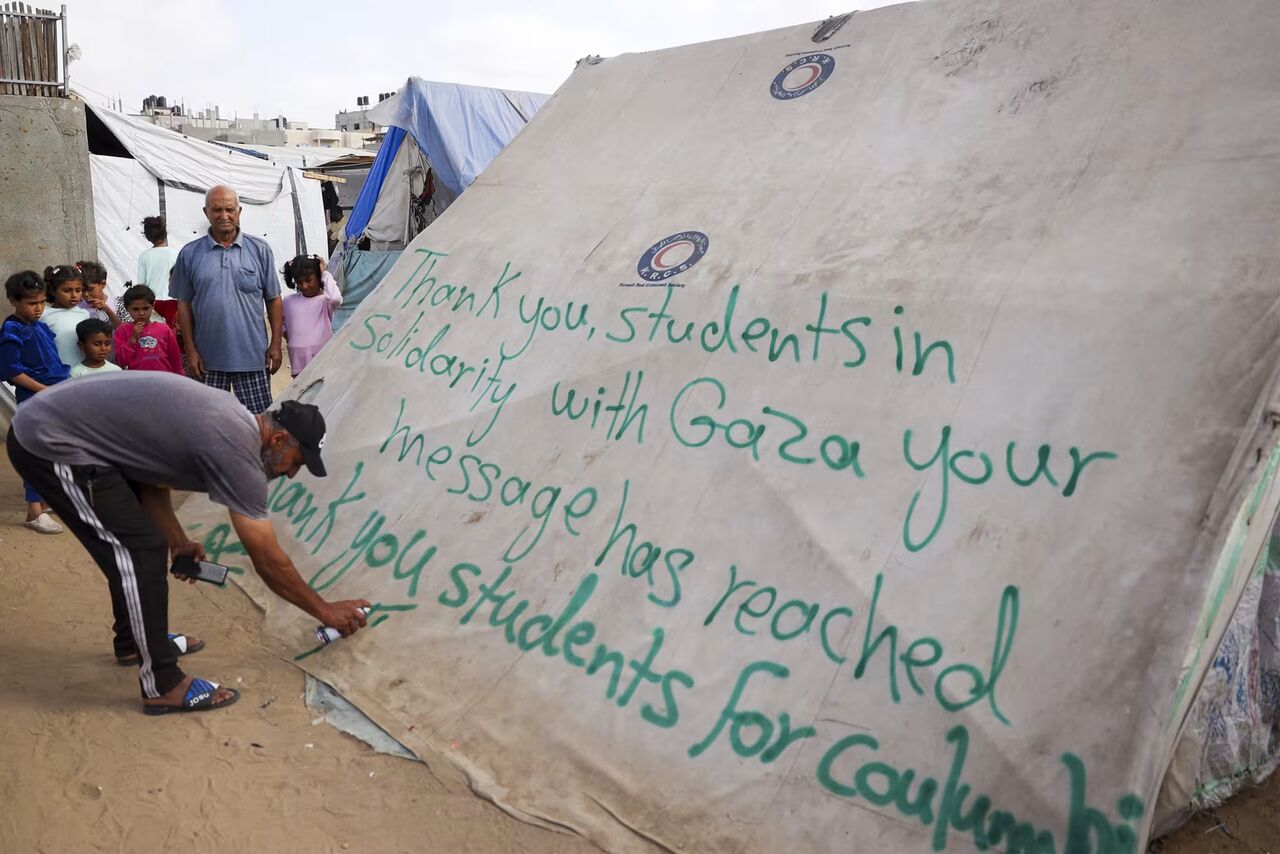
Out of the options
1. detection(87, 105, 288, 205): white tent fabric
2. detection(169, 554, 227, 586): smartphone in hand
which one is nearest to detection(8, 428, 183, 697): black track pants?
detection(169, 554, 227, 586): smartphone in hand

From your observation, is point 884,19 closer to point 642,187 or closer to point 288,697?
point 642,187

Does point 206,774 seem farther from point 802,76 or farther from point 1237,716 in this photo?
point 802,76

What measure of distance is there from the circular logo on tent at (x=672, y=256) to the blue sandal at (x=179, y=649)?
2.31 m

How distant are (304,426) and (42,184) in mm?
6204

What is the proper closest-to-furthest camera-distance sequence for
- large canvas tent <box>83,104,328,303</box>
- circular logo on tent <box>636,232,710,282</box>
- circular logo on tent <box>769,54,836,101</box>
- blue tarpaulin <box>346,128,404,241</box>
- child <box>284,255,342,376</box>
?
1. circular logo on tent <box>636,232,710,282</box>
2. circular logo on tent <box>769,54,836,101</box>
3. child <box>284,255,342,376</box>
4. blue tarpaulin <box>346,128,404,241</box>
5. large canvas tent <box>83,104,328,303</box>

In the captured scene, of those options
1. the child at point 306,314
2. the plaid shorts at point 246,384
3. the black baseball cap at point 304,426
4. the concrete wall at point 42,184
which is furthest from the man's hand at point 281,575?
the concrete wall at point 42,184

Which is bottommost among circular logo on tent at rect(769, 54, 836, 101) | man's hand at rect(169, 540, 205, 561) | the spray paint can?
the spray paint can

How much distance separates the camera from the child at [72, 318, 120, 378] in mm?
4703

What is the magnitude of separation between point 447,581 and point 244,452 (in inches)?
36.1

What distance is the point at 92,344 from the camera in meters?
4.72

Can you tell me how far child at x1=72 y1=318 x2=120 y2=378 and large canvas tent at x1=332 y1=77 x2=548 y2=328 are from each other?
192 inches

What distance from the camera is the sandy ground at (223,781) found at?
2520 mm

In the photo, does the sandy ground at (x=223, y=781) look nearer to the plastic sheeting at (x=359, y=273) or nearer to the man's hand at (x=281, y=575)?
the man's hand at (x=281, y=575)

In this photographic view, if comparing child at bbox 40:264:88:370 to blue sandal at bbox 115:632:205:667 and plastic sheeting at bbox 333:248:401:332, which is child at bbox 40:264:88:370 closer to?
blue sandal at bbox 115:632:205:667
